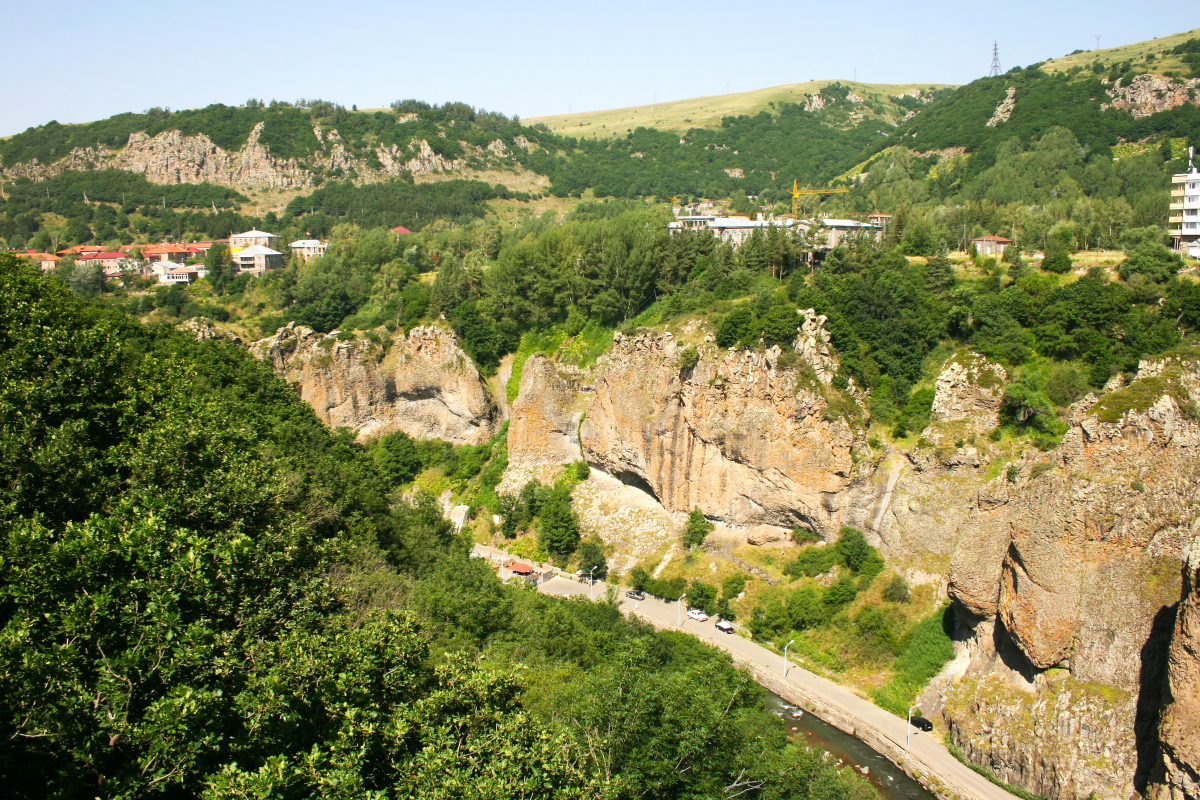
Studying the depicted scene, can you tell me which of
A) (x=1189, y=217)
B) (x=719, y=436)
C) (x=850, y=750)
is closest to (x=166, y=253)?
(x=719, y=436)

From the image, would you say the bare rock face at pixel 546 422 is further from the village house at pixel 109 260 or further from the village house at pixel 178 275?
the village house at pixel 109 260

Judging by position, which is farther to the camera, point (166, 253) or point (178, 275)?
point (166, 253)

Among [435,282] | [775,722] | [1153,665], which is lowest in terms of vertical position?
[775,722]

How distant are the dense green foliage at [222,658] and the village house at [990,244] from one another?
33029mm

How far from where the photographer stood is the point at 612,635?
2736 centimetres

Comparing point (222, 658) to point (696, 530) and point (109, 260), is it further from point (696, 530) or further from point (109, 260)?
point (109, 260)

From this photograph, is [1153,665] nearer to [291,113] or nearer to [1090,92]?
[1090,92]

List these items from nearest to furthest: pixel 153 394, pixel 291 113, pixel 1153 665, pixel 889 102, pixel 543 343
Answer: pixel 153 394 → pixel 1153 665 → pixel 543 343 → pixel 291 113 → pixel 889 102

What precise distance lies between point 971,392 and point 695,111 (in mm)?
110482

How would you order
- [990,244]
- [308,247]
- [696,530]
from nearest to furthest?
[696,530], [990,244], [308,247]

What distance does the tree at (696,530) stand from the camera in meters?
36.5

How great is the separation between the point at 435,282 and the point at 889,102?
107950 mm

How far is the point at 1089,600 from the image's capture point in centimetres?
2325

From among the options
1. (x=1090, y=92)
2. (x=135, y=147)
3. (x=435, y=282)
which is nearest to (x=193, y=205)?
(x=135, y=147)
